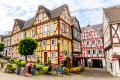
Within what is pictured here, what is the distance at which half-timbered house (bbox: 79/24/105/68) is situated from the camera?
28.6 m

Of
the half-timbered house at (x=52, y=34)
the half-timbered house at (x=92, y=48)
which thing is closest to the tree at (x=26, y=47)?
the half-timbered house at (x=52, y=34)

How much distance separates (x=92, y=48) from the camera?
29.7 metres

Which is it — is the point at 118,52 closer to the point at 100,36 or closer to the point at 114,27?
the point at 114,27

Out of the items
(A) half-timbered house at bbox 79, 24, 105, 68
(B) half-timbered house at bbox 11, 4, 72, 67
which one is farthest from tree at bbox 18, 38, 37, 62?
(A) half-timbered house at bbox 79, 24, 105, 68

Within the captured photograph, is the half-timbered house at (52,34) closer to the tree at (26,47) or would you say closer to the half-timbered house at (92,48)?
the tree at (26,47)

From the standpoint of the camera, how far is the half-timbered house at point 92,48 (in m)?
28.6

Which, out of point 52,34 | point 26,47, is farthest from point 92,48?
point 26,47

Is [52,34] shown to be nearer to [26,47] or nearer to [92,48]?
[26,47]

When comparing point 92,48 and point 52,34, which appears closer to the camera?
point 52,34

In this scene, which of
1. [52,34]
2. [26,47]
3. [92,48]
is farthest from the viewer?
[92,48]

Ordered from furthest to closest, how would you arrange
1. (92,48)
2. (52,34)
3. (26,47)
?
(92,48) → (52,34) → (26,47)

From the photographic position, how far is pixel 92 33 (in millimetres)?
30203

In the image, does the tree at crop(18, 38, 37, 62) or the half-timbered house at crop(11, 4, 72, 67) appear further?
the half-timbered house at crop(11, 4, 72, 67)

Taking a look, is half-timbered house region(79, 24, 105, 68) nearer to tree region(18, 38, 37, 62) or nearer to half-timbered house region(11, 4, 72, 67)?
half-timbered house region(11, 4, 72, 67)
